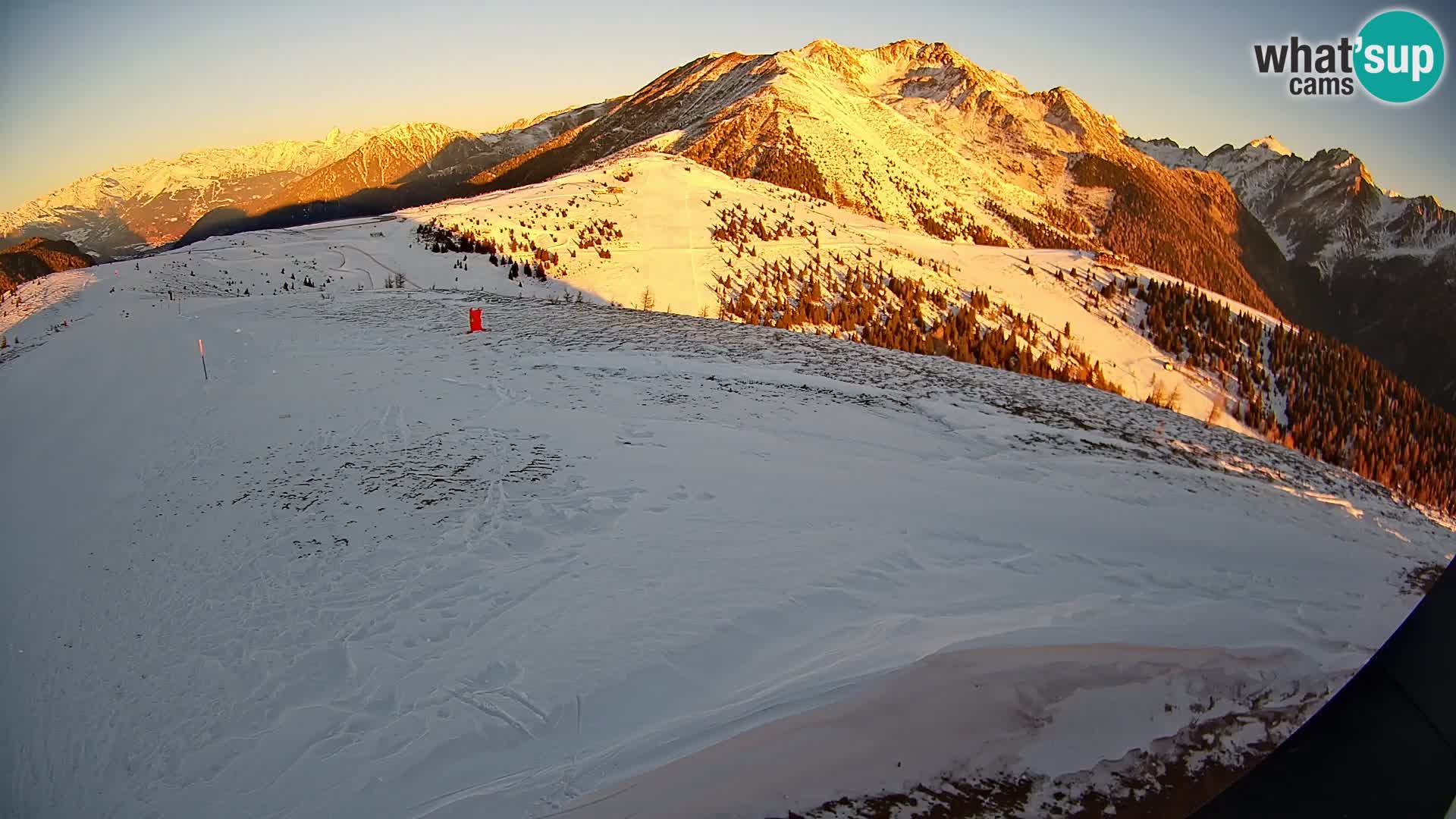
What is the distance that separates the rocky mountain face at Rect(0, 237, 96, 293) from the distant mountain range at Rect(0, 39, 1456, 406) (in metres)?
20.0

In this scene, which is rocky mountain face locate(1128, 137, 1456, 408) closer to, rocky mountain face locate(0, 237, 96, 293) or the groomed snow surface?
the groomed snow surface

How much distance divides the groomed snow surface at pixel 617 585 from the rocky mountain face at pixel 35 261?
73.0 metres

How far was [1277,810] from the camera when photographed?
6.97ft

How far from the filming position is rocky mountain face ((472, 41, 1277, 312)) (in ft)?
223

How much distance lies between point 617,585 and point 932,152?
96570 mm

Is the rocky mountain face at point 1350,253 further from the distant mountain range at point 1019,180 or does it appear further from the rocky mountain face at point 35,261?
the rocky mountain face at point 35,261

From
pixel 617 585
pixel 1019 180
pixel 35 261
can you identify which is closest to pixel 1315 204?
pixel 1019 180

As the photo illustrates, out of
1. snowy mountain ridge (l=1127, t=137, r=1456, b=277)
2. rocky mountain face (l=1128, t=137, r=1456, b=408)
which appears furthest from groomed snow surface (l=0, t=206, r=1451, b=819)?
snowy mountain ridge (l=1127, t=137, r=1456, b=277)

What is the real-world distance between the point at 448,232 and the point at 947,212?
197 feet

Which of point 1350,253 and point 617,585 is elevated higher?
point 1350,253

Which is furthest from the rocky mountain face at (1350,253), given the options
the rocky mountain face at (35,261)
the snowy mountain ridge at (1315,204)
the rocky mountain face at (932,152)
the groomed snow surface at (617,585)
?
the rocky mountain face at (35,261)

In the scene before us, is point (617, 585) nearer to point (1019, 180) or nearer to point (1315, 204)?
point (1019, 180)

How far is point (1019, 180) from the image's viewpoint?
108000mm

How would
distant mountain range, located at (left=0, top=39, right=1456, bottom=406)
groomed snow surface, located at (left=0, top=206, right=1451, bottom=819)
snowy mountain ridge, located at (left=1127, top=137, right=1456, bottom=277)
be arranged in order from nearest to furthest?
1. groomed snow surface, located at (left=0, top=206, right=1451, bottom=819)
2. distant mountain range, located at (left=0, top=39, right=1456, bottom=406)
3. snowy mountain ridge, located at (left=1127, top=137, right=1456, bottom=277)
